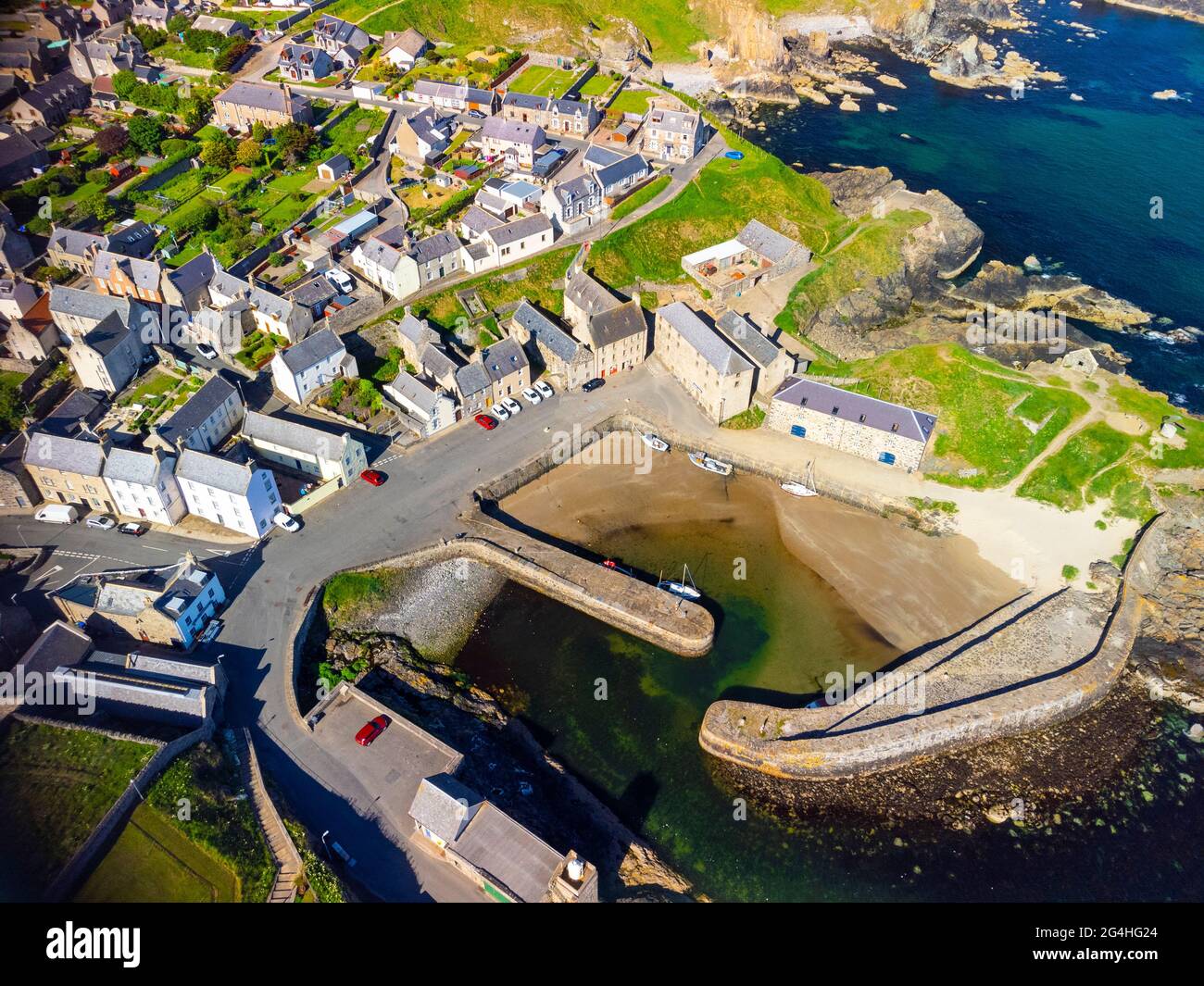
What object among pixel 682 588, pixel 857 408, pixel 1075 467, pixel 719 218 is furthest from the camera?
pixel 719 218

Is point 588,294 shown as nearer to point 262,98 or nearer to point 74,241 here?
point 74,241

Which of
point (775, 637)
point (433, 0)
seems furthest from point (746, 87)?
point (775, 637)

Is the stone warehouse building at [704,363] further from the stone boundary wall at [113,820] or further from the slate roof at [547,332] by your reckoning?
the stone boundary wall at [113,820]

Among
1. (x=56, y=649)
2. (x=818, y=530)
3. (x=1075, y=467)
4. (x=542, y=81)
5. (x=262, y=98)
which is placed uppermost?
(x=542, y=81)

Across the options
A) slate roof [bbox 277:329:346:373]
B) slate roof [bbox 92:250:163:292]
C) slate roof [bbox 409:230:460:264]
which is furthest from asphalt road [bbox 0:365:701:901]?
slate roof [bbox 92:250:163:292]

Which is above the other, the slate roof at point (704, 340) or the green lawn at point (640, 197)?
the green lawn at point (640, 197)

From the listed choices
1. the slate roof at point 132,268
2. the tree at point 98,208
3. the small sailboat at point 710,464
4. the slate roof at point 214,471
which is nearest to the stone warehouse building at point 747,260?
the small sailboat at point 710,464

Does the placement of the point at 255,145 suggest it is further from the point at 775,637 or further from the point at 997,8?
the point at 997,8

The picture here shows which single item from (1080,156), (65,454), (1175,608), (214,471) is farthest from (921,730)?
(1080,156)
